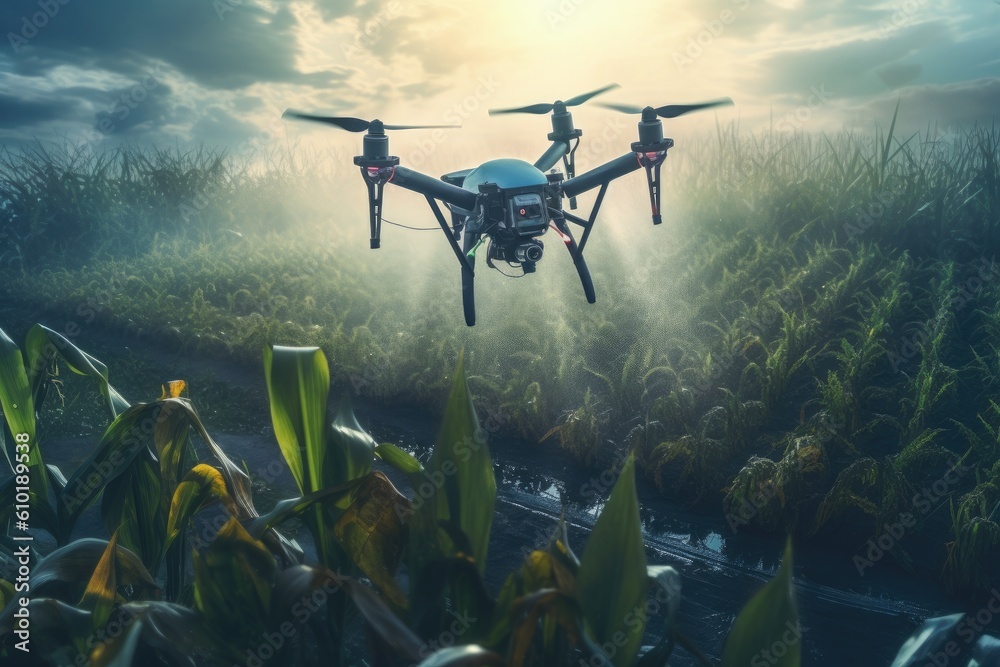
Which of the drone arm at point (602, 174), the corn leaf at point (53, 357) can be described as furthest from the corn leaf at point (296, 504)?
the drone arm at point (602, 174)

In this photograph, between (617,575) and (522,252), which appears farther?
(522,252)

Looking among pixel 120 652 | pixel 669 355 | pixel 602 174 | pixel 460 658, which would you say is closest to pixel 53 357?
pixel 120 652

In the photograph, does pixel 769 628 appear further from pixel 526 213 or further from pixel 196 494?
pixel 526 213

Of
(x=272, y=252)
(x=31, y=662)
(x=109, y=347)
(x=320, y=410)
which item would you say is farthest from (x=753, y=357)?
(x=272, y=252)

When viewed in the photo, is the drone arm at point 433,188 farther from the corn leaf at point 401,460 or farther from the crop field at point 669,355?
the corn leaf at point 401,460

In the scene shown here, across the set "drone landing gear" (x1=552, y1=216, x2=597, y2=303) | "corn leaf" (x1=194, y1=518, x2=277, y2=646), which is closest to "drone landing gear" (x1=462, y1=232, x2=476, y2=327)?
"drone landing gear" (x1=552, y1=216, x2=597, y2=303)

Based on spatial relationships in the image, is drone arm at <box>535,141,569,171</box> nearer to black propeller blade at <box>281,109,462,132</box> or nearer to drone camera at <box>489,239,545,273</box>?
drone camera at <box>489,239,545,273</box>

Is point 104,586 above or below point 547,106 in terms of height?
below
